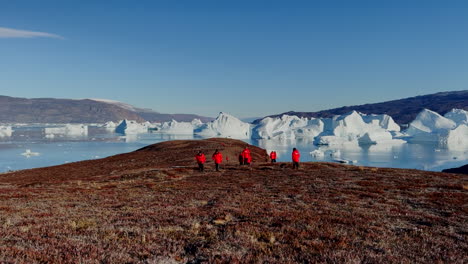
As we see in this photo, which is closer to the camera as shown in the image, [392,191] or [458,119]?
[392,191]

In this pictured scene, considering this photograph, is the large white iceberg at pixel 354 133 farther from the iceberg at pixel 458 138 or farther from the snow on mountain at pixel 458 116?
the snow on mountain at pixel 458 116

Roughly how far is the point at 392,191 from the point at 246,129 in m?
150

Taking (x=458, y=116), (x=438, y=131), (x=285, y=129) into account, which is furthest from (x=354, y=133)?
(x=458, y=116)

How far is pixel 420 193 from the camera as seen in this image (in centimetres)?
1945

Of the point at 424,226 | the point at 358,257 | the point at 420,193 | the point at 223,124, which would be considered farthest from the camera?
the point at 223,124

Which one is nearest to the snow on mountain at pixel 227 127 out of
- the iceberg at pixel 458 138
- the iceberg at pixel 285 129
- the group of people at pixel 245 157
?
the iceberg at pixel 285 129

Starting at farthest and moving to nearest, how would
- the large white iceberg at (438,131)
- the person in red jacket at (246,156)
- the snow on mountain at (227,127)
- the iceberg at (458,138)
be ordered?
the snow on mountain at (227,127) < the large white iceberg at (438,131) < the iceberg at (458,138) < the person in red jacket at (246,156)

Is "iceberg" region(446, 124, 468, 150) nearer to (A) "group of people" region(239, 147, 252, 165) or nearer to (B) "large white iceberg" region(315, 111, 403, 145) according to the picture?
(B) "large white iceberg" region(315, 111, 403, 145)

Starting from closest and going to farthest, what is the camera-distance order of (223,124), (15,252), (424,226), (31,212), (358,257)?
(15,252)
(358,257)
(424,226)
(31,212)
(223,124)

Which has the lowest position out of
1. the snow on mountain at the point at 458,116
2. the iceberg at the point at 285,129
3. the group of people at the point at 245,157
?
the group of people at the point at 245,157

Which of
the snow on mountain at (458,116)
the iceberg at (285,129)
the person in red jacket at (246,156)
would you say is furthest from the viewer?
the iceberg at (285,129)

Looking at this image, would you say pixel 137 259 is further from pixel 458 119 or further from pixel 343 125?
pixel 458 119

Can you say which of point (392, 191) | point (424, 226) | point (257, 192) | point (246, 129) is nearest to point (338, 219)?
point (424, 226)

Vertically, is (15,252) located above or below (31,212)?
above
